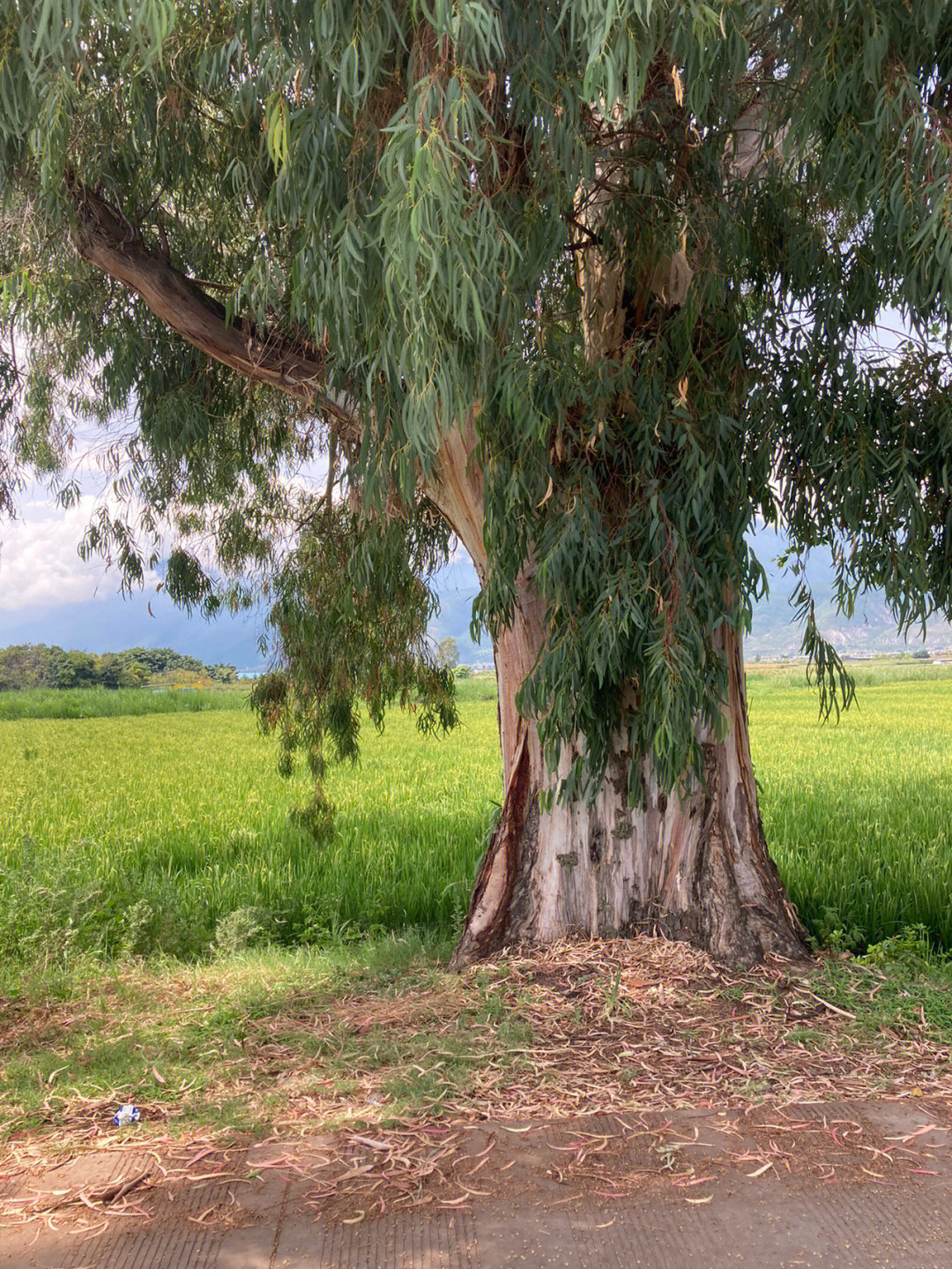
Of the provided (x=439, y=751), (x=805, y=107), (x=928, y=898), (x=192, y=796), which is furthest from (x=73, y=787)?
(x=805, y=107)

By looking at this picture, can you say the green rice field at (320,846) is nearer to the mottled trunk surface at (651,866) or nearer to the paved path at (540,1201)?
the mottled trunk surface at (651,866)

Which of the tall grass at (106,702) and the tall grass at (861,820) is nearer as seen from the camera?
the tall grass at (861,820)

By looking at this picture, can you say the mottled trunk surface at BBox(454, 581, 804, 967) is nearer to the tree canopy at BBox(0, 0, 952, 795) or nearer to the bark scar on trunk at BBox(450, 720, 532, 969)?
the bark scar on trunk at BBox(450, 720, 532, 969)

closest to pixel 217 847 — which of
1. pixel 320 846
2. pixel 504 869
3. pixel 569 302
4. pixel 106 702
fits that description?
pixel 320 846

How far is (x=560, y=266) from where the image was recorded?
4.50 meters

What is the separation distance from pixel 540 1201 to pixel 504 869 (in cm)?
202

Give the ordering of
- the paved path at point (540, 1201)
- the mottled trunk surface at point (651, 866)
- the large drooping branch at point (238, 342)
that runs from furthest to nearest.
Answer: the large drooping branch at point (238, 342)
the mottled trunk surface at point (651, 866)
the paved path at point (540, 1201)

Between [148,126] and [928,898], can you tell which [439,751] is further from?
[148,126]

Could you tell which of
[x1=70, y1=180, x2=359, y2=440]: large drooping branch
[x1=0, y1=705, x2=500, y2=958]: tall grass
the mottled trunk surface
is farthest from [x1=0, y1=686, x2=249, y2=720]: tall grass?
the mottled trunk surface

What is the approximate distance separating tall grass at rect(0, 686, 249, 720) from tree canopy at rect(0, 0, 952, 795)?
565 inches

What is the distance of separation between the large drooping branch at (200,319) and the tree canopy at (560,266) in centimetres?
2

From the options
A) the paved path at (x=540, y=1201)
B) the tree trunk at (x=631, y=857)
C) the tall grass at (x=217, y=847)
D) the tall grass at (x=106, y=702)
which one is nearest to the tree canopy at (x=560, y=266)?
the tree trunk at (x=631, y=857)

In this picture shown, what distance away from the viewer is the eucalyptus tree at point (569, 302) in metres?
2.84

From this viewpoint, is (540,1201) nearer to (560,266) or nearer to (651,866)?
(651,866)
